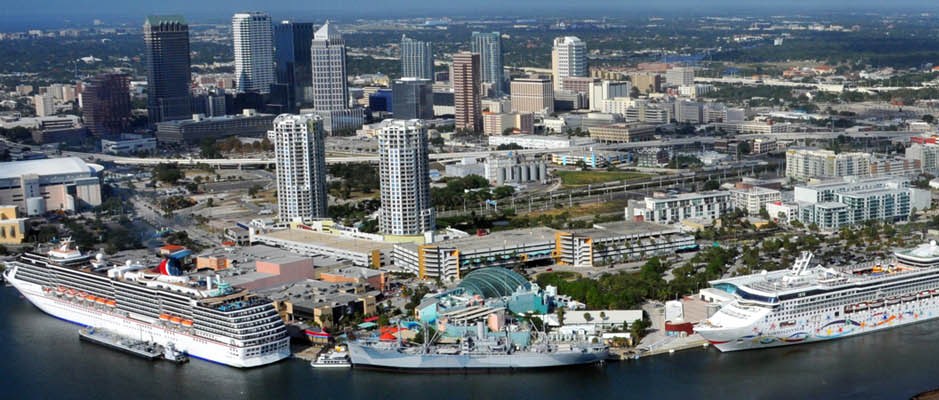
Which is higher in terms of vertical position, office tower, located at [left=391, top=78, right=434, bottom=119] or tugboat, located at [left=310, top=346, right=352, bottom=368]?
office tower, located at [left=391, top=78, right=434, bottom=119]

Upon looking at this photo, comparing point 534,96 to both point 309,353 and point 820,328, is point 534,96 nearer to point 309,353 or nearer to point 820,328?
point 820,328

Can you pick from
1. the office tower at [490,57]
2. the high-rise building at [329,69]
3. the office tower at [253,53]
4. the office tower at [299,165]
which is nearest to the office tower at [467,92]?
the high-rise building at [329,69]

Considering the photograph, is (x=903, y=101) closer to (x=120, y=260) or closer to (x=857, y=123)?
(x=857, y=123)

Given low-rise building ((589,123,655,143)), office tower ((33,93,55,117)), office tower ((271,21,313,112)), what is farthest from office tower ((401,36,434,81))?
low-rise building ((589,123,655,143))

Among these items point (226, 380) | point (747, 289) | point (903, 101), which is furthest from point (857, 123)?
point (226, 380)

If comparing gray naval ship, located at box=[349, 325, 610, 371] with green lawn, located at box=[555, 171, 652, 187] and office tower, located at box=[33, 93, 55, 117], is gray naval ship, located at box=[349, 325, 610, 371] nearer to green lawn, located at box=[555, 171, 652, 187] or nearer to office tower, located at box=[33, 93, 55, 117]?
green lawn, located at box=[555, 171, 652, 187]

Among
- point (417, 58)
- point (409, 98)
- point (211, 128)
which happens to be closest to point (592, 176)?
point (409, 98)
